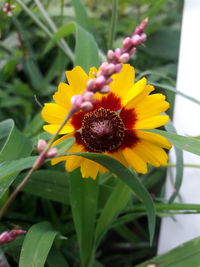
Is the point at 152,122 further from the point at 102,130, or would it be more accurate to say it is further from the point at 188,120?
the point at 188,120

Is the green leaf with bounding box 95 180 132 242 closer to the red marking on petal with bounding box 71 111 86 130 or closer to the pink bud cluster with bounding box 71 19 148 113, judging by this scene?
the red marking on petal with bounding box 71 111 86 130

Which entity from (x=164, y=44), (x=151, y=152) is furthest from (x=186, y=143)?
(x=164, y=44)

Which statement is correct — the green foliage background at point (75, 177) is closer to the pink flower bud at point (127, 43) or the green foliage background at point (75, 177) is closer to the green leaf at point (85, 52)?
the green leaf at point (85, 52)

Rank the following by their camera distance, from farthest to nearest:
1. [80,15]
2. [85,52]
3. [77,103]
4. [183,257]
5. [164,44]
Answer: [164,44] < [80,15] < [85,52] < [183,257] < [77,103]

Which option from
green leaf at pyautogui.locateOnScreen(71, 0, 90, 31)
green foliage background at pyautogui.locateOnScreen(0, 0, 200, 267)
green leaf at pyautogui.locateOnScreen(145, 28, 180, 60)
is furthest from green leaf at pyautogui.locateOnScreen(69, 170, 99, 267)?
green leaf at pyautogui.locateOnScreen(145, 28, 180, 60)

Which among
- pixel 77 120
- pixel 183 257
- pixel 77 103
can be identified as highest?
pixel 77 103

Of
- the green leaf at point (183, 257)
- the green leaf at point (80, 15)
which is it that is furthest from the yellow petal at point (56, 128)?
the green leaf at point (80, 15)
